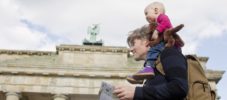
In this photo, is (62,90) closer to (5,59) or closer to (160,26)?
(5,59)

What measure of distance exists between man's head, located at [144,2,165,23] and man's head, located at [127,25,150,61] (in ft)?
0.24

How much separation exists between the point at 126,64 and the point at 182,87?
24.2 metres

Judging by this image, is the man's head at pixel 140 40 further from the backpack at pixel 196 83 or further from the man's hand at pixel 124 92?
the man's hand at pixel 124 92

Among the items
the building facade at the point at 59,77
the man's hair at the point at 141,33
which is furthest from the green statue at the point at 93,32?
the man's hair at the point at 141,33

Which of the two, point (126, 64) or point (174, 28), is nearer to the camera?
point (174, 28)

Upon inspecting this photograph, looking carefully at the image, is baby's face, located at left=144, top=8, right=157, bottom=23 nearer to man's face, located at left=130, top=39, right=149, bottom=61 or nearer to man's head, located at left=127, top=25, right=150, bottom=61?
man's head, located at left=127, top=25, right=150, bottom=61

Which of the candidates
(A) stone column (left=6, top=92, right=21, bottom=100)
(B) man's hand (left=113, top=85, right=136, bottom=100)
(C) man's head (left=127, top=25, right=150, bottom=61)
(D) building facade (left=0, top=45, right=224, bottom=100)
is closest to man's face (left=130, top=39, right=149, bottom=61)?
(C) man's head (left=127, top=25, right=150, bottom=61)

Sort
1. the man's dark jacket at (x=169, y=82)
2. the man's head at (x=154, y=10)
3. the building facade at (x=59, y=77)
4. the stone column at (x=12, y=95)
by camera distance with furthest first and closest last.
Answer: the building facade at (x=59, y=77) → the stone column at (x=12, y=95) → the man's head at (x=154, y=10) → the man's dark jacket at (x=169, y=82)

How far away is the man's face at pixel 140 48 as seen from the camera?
10.0 feet

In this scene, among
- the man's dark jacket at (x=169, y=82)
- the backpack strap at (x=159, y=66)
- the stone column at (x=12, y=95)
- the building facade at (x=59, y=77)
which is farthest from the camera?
the building facade at (x=59, y=77)

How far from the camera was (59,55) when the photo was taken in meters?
27.3

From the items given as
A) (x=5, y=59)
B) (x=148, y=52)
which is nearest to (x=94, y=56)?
(x=5, y=59)

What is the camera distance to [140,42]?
3059 millimetres

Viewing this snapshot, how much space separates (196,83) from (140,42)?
58 centimetres
